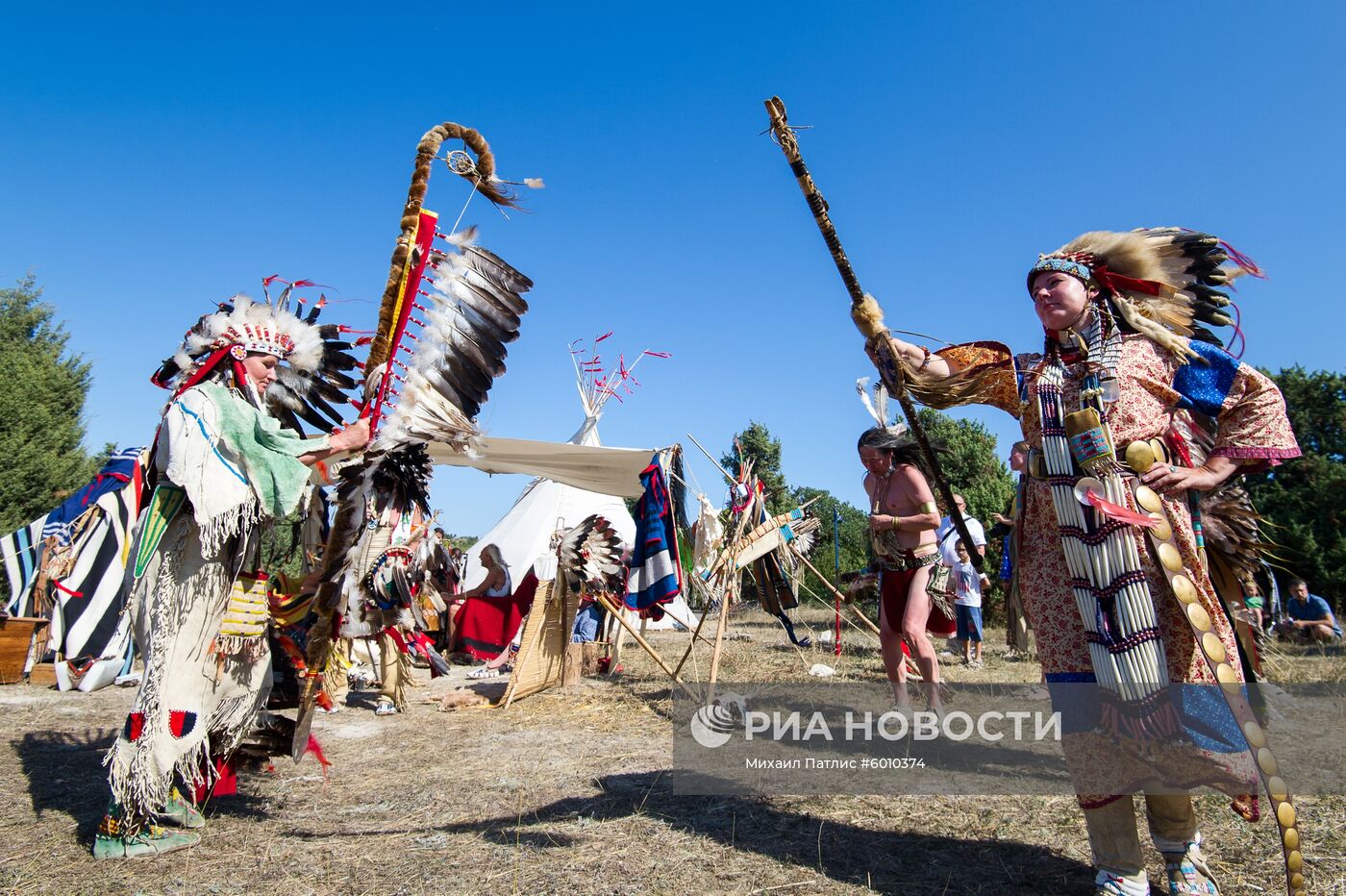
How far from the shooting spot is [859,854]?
253 cm

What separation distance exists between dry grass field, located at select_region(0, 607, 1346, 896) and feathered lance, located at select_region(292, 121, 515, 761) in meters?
0.51

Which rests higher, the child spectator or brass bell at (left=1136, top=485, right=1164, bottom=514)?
brass bell at (left=1136, top=485, right=1164, bottom=514)

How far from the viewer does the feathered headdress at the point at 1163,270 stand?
8.04ft

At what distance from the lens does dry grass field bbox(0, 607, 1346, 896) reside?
7.75ft

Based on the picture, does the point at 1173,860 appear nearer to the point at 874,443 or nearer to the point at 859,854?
the point at 859,854

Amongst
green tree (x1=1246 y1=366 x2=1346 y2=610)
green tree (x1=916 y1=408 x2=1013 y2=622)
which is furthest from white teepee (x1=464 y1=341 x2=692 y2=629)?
green tree (x1=1246 y1=366 x2=1346 y2=610)

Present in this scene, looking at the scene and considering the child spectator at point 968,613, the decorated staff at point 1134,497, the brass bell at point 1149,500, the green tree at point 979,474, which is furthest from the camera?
the green tree at point 979,474

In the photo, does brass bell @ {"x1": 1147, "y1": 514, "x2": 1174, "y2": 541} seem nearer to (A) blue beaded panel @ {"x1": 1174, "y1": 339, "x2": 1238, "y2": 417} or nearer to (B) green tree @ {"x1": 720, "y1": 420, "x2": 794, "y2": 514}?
(A) blue beaded panel @ {"x1": 1174, "y1": 339, "x2": 1238, "y2": 417}

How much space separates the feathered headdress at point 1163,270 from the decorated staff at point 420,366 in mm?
2244

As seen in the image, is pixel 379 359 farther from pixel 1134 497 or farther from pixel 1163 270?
pixel 1163 270

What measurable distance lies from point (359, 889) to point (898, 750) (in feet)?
8.77

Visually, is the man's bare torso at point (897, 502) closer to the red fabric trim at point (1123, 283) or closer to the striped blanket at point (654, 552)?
the striped blanket at point (654, 552)

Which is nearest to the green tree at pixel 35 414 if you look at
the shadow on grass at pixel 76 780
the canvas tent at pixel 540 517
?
the canvas tent at pixel 540 517

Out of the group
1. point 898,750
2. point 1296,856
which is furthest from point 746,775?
point 1296,856
